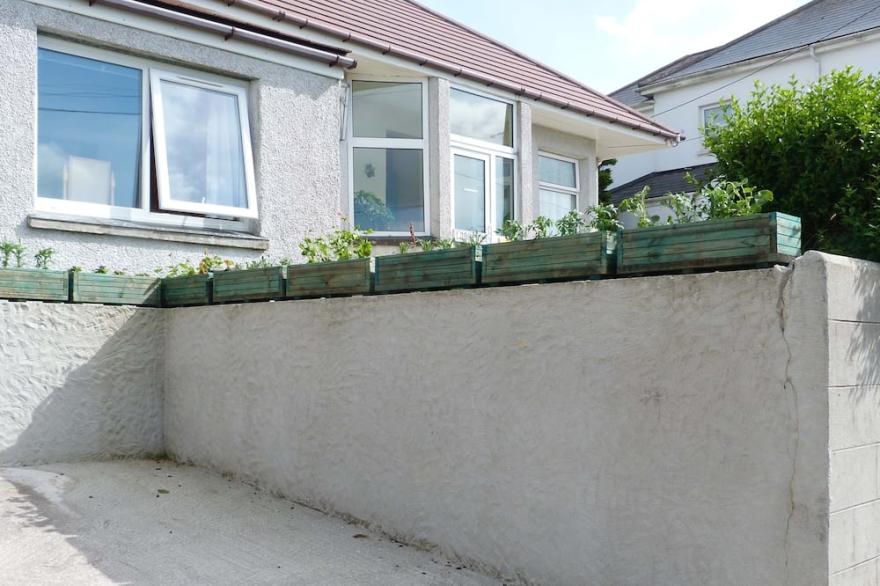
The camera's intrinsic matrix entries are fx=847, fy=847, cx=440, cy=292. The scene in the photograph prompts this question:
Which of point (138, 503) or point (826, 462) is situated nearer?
point (826, 462)

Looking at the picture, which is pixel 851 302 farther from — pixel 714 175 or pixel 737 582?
pixel 714 175

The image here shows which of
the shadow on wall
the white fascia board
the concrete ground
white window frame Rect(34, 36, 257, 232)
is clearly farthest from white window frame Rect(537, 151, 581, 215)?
the concrete ground

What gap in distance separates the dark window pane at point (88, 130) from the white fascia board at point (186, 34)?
0.39 meters

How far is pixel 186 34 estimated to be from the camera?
8.03 m

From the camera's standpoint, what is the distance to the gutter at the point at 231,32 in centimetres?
759

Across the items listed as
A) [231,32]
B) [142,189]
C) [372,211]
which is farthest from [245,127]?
[372,211]

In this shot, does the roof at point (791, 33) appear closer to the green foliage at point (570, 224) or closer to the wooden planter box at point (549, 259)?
the green foliage at point (570, 224)

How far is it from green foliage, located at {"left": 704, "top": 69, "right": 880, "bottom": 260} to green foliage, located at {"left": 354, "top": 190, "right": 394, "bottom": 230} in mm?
5812

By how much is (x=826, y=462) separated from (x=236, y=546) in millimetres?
3149

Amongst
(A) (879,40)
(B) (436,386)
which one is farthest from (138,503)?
(A) (879,40)

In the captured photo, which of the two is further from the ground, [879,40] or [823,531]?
[879,40]

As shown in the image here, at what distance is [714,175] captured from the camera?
518 centimetres

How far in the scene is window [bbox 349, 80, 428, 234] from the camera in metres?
10.3

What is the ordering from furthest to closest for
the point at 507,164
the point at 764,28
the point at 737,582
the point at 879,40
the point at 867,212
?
the point at 764,28
the point at 879,40
the point at 507,164
the point at 867,212
the point at 737,582
